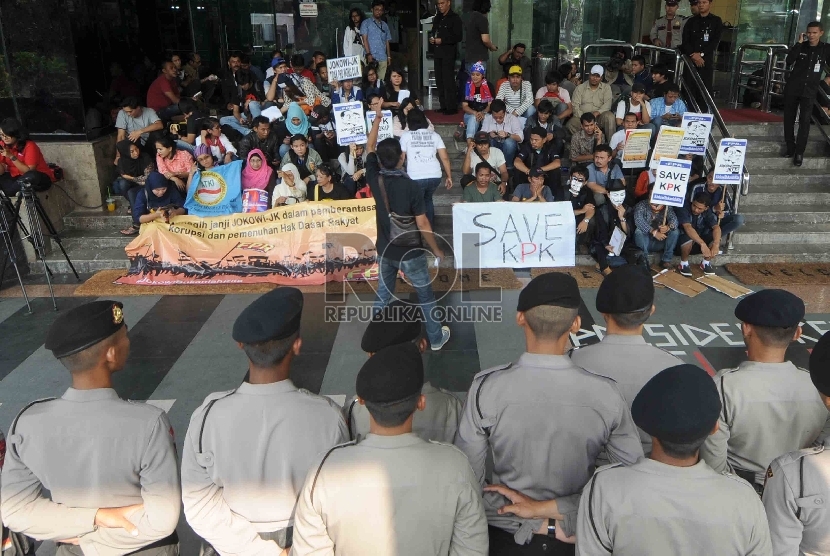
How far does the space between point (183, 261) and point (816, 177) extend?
8.92m

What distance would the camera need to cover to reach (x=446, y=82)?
11.5m

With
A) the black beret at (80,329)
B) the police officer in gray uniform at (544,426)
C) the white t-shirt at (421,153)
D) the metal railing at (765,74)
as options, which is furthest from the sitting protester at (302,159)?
Answer: the metal railing at (765,74)

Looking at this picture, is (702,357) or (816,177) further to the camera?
(816,177)

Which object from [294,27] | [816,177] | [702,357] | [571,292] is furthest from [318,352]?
[294,27]

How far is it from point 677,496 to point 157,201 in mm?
7704

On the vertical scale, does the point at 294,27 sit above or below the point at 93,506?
above

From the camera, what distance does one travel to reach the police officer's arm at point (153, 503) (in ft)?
8.04

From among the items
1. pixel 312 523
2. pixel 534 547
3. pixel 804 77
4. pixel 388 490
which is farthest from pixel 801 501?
pixel 804 77

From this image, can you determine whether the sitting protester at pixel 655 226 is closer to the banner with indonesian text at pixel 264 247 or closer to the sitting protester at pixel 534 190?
the sitting protester at pixel 534 190

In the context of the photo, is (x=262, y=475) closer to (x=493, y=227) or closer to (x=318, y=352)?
(x=318, y=352)

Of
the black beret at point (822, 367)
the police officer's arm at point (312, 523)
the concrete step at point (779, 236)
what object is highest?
the black beret at point (822, 367)

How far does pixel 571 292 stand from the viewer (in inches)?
104

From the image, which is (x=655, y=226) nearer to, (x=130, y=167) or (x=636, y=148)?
(x=636, y=148)

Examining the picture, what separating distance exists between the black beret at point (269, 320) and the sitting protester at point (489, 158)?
6175mm
